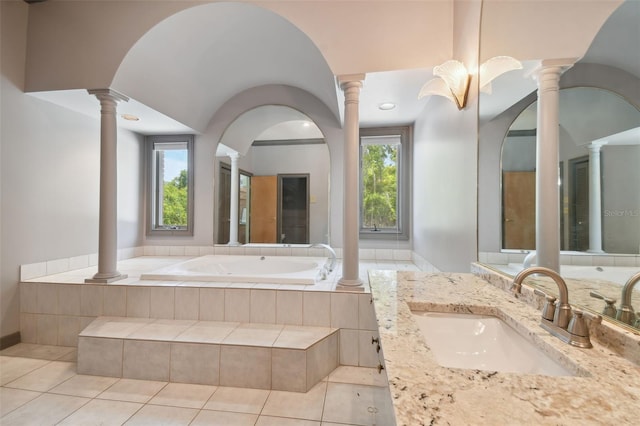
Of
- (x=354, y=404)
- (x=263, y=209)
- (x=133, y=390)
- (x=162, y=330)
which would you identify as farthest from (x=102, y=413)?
(x=263, y=209)

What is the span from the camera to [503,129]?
4.38 feet

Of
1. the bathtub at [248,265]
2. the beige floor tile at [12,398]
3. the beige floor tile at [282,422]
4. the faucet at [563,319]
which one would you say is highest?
the faucet at [563,319]

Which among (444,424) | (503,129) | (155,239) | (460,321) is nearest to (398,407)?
(444,424)

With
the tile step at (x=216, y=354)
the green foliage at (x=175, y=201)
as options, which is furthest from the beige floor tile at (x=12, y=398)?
the green foliage at (x=175, y=201)

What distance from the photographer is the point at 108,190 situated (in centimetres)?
237

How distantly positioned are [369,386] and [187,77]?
3118 millimetres

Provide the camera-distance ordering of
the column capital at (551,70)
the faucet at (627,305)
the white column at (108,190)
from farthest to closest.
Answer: the white column at (108,190), the column capital at (551,70), the faucet at (627,305)

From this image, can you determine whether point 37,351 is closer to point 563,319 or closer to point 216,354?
point 216,354

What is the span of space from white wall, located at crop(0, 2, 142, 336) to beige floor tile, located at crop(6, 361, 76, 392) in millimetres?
653

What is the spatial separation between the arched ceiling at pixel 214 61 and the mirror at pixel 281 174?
1.24 feet

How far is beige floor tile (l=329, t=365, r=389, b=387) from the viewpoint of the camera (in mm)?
1806

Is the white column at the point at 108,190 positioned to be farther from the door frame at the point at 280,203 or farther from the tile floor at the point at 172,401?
the door frame at the point at 280,203

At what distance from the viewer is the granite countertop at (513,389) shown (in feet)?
1.50

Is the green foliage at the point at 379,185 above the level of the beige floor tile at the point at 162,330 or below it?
above
